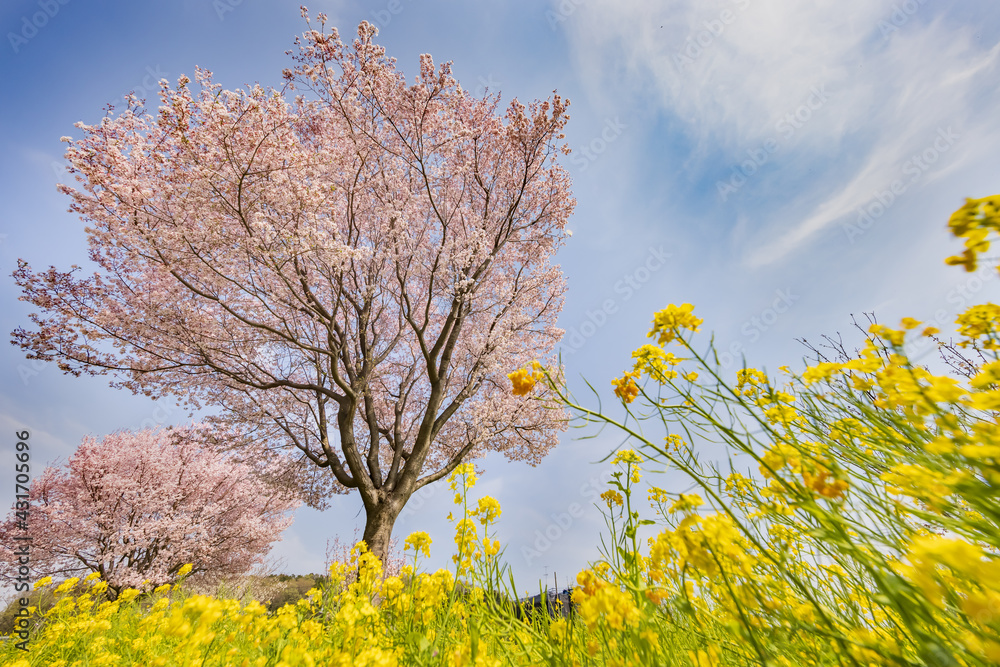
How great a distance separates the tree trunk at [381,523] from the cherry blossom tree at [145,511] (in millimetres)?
5030

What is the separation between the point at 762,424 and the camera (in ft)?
3.72

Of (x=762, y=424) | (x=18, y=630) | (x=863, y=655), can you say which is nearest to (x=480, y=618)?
(x=863, y=655)

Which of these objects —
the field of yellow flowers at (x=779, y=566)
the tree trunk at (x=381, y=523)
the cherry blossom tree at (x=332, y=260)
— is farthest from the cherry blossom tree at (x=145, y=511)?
the field of yellow flowers at (x=779, y=566)

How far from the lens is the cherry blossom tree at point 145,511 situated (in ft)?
29.8

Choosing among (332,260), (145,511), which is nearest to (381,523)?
(332,260)

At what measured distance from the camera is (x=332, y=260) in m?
6.32

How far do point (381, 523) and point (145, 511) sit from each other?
7265mm

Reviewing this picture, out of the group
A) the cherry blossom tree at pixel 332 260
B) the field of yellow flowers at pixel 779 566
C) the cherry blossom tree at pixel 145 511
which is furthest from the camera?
the cherry blossom tree at pixel 145 511

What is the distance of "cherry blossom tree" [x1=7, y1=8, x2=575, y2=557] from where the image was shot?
19.1 ft

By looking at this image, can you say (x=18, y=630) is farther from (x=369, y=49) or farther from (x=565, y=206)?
(x=565, y=206)

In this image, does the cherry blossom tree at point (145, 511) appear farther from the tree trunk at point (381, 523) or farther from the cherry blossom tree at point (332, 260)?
the tree trunk at point (381, 523)

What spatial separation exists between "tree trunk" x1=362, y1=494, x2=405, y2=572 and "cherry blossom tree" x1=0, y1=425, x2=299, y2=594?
5.03 meters

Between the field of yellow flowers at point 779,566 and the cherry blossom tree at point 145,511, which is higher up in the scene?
the cherry blossom tree at point 145,511

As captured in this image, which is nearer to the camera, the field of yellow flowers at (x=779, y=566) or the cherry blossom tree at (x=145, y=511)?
the field of yellow flowers at (x=779, y=566)
